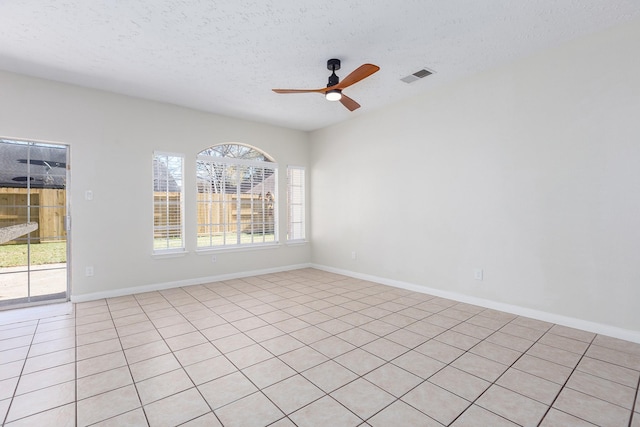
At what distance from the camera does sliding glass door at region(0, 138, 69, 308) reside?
3670 mm

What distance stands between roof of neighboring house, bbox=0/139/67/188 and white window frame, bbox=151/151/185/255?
3.44 ft

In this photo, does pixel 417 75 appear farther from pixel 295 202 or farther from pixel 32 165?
pixel 32 165

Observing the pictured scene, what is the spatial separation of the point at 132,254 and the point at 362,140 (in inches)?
151

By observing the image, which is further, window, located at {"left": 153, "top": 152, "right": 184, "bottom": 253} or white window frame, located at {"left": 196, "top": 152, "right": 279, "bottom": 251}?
white window frame, located at {"left": 196, "top": 152, "right": 279, "bottom": 251}

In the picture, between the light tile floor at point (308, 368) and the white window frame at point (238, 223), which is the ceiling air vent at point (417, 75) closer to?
the light tile floor at point (308, 368)

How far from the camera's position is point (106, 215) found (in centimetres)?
412

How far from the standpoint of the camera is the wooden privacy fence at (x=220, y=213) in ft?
15.2

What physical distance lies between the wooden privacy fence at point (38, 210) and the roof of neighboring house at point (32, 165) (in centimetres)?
9

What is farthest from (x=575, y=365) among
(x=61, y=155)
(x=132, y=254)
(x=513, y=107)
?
(x=61, y=155)

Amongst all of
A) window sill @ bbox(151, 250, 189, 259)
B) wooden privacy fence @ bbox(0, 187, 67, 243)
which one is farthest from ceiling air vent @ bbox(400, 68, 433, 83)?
wooden privacy fence @ bbox(0, 187, 67, 243)

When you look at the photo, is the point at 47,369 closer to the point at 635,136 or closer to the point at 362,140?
the point at 362,140

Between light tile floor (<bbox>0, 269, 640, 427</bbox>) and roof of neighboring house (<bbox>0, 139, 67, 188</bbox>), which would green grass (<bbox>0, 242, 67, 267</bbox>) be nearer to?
light tile floor (<bbox>0, 269, 640, 427</bbox>)

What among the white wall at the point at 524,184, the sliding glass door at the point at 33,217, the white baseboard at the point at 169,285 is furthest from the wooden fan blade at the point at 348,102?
the sliding glass door at the point at 33,217

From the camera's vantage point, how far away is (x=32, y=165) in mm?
3779
